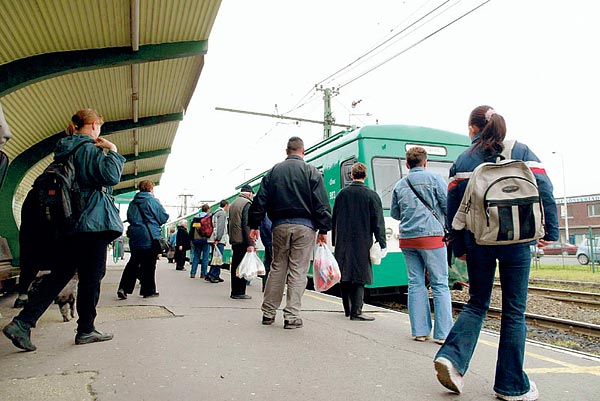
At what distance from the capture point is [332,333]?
16.6ft

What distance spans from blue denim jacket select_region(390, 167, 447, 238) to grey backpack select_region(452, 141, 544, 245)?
1655 millimetres

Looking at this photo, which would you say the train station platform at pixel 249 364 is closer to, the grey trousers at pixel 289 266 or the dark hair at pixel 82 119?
the grey trousers at pixel 289 266

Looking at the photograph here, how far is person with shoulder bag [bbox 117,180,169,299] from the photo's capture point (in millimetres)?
7762

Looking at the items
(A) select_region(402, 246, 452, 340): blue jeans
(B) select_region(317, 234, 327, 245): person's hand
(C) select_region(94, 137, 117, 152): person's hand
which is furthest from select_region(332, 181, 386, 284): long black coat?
(C) select_region(94, 137, 117, 152): person's hand

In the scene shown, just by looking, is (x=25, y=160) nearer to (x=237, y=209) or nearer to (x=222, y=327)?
(x=237, y=209)

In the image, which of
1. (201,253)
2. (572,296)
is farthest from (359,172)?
(572,296)

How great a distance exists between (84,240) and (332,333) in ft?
8.03

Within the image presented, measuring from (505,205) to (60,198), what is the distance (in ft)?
10.7

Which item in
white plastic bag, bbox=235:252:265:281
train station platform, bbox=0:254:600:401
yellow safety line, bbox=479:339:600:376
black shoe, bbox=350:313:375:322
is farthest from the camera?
white plastic bag, bbox=235:252:265:281

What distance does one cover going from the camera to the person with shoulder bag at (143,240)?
7.76m

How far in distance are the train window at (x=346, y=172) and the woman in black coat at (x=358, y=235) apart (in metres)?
2.77

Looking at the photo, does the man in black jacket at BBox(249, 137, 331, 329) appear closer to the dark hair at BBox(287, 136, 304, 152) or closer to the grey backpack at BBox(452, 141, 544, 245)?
the dark hair at BBox(287, 136, 304, 152)

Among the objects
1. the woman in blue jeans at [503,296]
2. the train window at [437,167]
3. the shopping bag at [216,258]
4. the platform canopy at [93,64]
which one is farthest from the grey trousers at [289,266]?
the shopping bag at [216,258]

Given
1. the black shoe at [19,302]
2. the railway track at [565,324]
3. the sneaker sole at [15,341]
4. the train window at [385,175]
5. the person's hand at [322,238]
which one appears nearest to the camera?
Answer: the sneaker sole at [15,341]
